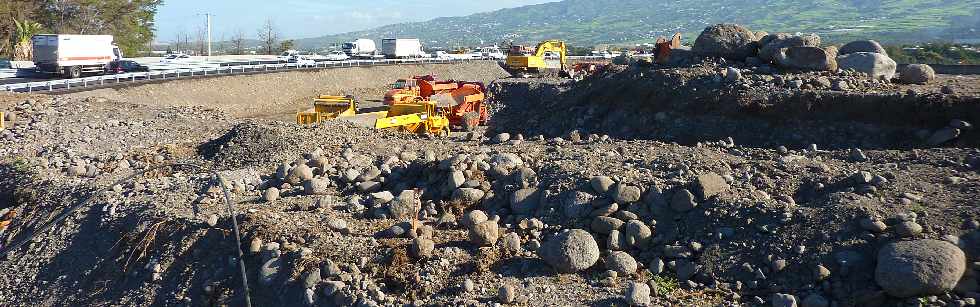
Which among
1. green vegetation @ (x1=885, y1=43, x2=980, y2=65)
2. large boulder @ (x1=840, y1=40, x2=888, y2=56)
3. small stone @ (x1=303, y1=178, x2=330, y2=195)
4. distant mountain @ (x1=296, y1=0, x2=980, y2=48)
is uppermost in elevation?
distant mountain @ (x1=296, y1=0, x2=980, y2=48)

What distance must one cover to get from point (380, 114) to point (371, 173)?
6845 millimetres

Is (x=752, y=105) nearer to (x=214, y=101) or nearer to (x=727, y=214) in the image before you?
(x=727, y=214)

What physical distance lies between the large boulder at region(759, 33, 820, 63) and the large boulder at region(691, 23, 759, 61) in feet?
1.45

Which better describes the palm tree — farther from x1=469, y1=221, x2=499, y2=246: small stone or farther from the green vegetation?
the green vegetation

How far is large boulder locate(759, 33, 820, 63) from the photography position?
16.9 metres

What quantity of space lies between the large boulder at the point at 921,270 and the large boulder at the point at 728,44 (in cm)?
1253

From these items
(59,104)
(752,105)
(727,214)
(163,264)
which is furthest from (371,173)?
(59,104)

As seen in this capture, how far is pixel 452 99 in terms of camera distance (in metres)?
20.2

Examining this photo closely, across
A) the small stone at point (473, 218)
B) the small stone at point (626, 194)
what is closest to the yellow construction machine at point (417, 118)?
the small stone at point (473, 218)

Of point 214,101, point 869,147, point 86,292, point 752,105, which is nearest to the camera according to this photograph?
point 86,292

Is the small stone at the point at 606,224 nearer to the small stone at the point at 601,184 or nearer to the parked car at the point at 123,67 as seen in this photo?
the small stone at the point at 601,184

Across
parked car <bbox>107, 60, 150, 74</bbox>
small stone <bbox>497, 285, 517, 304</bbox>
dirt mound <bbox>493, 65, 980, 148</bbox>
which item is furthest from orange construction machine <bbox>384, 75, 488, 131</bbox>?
parked car <bbox>107, 60, 150, 74</bbox>

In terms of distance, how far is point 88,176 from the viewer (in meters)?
11.7

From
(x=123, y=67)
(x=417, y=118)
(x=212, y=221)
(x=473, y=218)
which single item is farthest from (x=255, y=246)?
(x=123, y=67)
